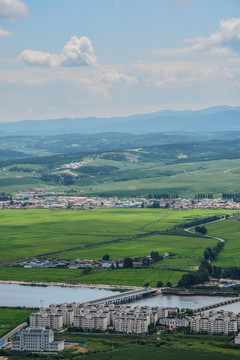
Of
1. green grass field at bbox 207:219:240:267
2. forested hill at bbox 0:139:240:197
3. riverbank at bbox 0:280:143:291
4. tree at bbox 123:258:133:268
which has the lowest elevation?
riverbank at bbox 0:280:143:291

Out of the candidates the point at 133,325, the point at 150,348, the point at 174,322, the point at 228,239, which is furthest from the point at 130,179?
the point at 150,348

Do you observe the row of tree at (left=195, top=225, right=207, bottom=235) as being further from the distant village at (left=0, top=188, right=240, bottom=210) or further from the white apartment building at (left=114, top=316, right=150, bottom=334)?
the white apartment building at (left=114, top=316, right=150, bottom=334)

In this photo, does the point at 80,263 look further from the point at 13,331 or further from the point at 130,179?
the point at 130,179

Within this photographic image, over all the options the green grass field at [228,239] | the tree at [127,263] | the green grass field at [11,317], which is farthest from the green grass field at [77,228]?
the green grass field at [11,317]

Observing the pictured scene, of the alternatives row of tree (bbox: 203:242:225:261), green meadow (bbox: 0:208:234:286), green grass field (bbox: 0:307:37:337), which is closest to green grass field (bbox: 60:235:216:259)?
green meadow (bbox: 0:208:234:286)

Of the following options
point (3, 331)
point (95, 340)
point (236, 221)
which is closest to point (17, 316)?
point (3, 331)

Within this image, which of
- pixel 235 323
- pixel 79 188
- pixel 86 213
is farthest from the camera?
pixel 79 188

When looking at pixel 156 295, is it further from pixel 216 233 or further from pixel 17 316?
pixel 216 233

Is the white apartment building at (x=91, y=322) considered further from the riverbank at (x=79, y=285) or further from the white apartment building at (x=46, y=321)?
the riverbank at (x=79, y=285)
